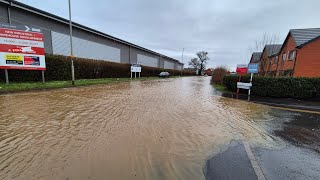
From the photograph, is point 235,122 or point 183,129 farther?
point 235,122

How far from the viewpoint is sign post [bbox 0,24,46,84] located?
13.1 m

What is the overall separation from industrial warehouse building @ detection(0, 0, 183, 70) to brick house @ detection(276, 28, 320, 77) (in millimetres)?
26725

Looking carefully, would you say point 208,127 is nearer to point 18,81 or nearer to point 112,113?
point 112,113

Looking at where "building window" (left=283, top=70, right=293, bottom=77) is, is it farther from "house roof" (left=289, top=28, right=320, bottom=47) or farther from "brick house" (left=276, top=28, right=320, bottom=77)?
"house roof" (left=289, top=28, right=320, bottom=47)

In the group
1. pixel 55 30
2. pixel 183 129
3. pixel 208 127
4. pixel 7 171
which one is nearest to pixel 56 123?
pixel 7 171

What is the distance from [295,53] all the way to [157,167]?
2600 cm

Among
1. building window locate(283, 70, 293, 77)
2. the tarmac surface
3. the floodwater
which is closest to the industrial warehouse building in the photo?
the floodwater

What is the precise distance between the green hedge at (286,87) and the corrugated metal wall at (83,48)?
20.5m

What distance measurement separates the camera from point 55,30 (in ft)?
69.9

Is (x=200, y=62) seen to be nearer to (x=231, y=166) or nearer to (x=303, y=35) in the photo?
(x=303, y=35)

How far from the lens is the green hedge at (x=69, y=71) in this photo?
617 inches

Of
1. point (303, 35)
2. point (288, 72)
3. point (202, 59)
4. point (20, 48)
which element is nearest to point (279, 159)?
point (20, 48)

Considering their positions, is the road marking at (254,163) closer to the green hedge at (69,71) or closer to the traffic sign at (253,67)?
the traffic sign at (253,67)

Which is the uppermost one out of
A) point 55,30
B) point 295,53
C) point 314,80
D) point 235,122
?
point 55,30
